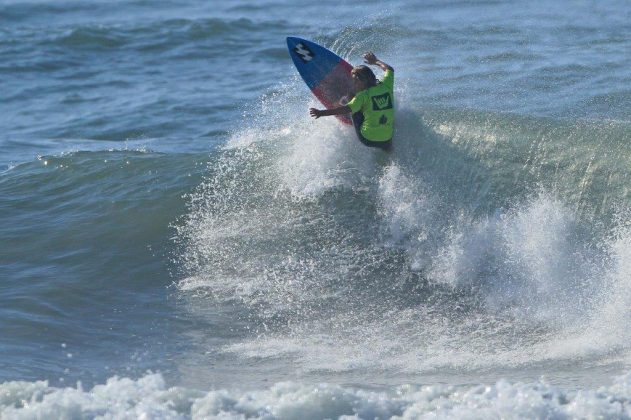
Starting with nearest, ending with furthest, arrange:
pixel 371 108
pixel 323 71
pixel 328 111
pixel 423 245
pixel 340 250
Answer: pixel 423 245 < pixel 328 111 < pixel 340 250 < pixel 371 108 < pixel 323 71

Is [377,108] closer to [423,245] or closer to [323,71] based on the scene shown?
[323,71]

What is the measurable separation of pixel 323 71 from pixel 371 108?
4.66ft

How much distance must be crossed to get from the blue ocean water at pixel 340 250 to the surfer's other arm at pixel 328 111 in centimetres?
95

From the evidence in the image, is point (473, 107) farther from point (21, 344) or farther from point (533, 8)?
point (533, 8)

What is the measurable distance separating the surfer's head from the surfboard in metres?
1.06

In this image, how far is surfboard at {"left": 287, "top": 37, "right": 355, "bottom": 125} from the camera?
12.2 metres

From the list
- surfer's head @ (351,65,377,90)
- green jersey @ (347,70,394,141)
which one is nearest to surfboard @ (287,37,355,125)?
green jersey @ (347,70,394,141)

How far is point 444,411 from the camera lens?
7.03 m

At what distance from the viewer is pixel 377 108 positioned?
36.6 feet

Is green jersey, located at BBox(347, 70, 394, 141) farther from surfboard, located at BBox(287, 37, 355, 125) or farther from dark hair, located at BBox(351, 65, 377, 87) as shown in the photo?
surfboard, located at BBox(287, 37, 355, 125)

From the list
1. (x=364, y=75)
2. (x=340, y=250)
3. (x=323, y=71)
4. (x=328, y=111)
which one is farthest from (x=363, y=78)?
(x=340, y=250)

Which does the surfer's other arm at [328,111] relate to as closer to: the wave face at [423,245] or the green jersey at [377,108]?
the green jersey at [377,108]

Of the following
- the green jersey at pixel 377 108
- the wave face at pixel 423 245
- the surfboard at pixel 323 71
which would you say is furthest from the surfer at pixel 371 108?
the surfboard at pixel 323 71

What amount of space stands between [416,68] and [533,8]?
Answer: 617 centimetres
